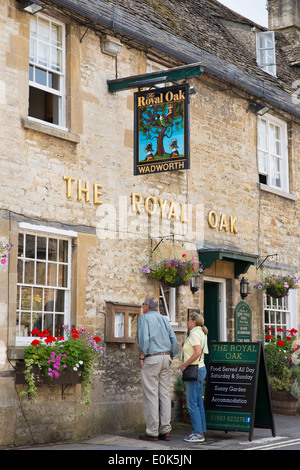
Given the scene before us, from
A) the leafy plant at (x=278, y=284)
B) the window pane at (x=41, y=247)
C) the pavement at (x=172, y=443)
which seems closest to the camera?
the pavement at (x=172, y=443)

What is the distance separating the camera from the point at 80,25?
1111cm

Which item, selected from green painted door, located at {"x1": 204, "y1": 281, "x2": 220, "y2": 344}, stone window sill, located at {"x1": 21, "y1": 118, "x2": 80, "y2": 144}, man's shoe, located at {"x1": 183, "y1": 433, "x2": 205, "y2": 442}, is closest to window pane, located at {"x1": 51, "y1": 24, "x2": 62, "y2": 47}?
stone window sill, located at {"x1": 21, "y1": 118, "x2": 80, "y2": 144}

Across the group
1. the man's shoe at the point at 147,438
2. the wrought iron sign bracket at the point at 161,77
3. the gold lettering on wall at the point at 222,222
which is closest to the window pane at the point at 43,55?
the wrought iron sign bracket at the point at 161,77

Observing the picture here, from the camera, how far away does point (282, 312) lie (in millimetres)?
15484

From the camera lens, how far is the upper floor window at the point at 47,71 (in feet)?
34.5

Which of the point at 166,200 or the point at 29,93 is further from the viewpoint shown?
the point at 166,200

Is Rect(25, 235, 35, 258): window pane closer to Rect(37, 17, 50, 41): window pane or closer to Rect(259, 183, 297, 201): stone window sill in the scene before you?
Rect(37, 17, 50, 41): window pane

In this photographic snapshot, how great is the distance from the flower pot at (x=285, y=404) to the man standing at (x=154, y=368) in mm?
4170

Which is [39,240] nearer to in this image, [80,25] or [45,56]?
[45,56]

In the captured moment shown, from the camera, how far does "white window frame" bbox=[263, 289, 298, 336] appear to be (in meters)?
15.0

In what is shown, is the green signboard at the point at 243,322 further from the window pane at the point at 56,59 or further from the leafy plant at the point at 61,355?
the window pane at the point at 56,59
